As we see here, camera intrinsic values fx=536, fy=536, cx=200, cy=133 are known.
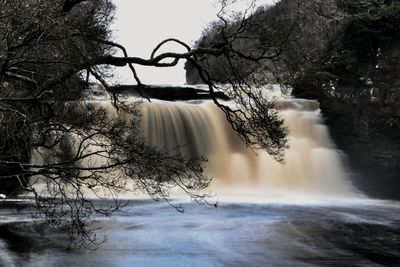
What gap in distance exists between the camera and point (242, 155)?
20.7 m

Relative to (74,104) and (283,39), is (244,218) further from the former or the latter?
(283,39)

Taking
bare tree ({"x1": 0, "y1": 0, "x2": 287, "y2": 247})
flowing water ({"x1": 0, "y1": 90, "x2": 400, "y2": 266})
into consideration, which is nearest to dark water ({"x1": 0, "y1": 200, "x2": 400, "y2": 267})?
flowing water ({"x1": 0, "y1": 90, "x2": 400, "y2": 266})

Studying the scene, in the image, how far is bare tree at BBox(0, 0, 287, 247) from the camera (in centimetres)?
564

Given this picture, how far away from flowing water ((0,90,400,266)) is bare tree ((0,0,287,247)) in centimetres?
141

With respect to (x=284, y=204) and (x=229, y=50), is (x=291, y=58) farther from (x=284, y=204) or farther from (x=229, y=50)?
(x=284, y=204)

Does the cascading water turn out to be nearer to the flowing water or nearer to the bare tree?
the flowing water

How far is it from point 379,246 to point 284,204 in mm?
5680

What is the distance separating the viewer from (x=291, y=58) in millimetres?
8875

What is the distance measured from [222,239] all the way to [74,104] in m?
3.80

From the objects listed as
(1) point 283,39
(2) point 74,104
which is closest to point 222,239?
(2) point 74,104

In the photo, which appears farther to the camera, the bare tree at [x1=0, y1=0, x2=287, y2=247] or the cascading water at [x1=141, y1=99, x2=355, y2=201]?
the cascading water at [x1=141, y1=99, x2=355, y2=201]

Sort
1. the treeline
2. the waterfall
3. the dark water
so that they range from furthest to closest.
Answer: the waterfall
the treeline
the dark water

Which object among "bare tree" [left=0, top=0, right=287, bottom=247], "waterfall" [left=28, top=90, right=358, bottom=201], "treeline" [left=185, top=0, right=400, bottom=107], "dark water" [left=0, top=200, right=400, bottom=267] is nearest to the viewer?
"bare tree" [left=0, top=0, right=287, bottom=247]

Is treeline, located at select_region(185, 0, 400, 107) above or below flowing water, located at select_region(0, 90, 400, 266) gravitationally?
above
